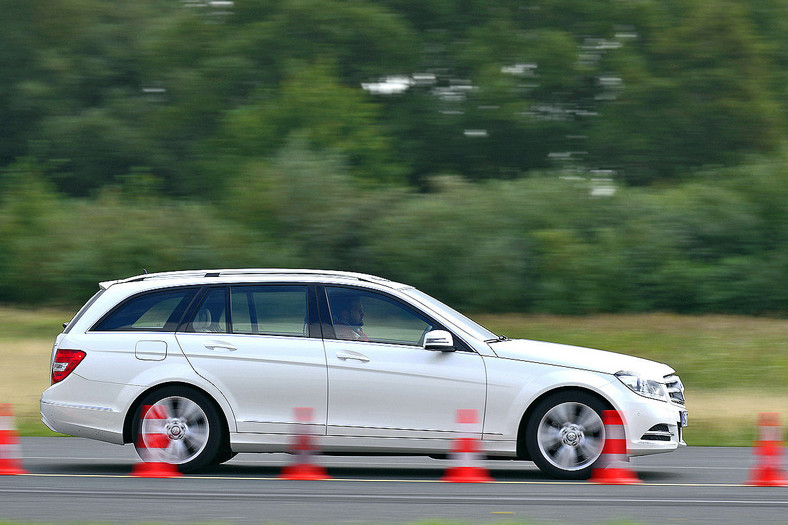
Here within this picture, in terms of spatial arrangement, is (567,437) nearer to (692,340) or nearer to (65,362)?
(65,362)

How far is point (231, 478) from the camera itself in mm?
9867

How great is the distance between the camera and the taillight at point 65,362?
10.1 m

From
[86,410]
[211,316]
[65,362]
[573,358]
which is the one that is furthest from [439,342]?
[65,362]

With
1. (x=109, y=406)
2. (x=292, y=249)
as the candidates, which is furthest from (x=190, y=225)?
(x=109, y=406)

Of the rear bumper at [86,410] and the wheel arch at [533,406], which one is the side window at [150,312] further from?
the wheel arch at [533,406]

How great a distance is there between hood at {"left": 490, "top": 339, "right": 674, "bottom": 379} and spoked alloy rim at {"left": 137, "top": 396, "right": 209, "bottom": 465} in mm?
2474

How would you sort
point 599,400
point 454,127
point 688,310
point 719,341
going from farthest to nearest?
point 454,127, point 688,310, point 719,341, point 599,400

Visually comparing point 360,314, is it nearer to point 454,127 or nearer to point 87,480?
point 87,480

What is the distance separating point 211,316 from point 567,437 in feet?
10.1

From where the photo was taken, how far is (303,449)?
31.7 feet

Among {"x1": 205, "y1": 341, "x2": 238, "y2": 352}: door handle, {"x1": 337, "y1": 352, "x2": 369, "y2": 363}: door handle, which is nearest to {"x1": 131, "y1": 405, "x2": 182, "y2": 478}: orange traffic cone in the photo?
{"x1": 205, "y1": 341, "x2": 238, "y2": 352}: door handle

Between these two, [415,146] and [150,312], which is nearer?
[150,312]

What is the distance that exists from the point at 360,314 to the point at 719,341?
61.0ft

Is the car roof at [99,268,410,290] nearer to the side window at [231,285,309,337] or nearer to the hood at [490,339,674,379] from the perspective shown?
the side window at [231,285,309,337]
